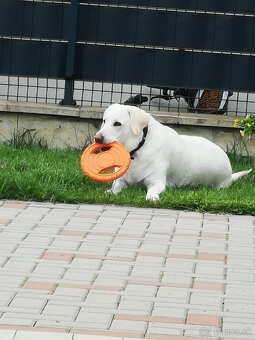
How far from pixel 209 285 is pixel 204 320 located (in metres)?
0.85

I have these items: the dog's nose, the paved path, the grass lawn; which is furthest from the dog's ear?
the paved path

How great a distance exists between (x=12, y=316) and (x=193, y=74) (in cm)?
666

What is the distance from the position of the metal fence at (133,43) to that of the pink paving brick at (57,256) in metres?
4.87

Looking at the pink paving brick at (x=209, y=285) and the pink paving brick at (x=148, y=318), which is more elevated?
the pink paving brick at (x=209, y=285)

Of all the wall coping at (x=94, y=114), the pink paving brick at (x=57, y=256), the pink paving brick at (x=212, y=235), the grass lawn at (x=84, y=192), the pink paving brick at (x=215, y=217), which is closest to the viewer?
the pink paving brick at (x=57, y=256)

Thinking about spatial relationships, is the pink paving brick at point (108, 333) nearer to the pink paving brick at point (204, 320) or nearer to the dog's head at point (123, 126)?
the pink paving brick at point (204, 320)

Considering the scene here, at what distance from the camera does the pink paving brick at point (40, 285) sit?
717 cm

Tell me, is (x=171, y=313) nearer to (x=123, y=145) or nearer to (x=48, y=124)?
(x=123, y=145)

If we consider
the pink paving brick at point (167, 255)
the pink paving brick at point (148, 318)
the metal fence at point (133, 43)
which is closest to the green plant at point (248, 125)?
the metal fence at point (133, 43)

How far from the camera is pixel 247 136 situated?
12492 millimetres

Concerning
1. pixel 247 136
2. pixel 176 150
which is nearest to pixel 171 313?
pixel 176 150

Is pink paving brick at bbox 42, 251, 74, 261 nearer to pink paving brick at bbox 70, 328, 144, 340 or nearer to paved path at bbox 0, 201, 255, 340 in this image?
paved path at bbox 0, 201, 255, 340

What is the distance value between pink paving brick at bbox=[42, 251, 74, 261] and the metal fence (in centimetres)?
487

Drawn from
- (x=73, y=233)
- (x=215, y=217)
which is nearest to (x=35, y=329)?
(x=73, y=233)
